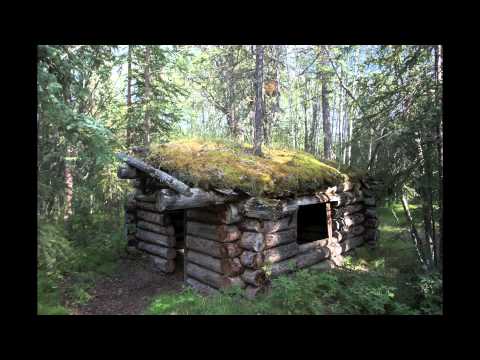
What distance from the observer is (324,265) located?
7.70m

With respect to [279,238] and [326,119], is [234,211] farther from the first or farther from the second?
[326,119]

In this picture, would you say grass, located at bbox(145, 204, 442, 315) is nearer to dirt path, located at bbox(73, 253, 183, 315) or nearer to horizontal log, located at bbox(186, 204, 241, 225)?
dirt path, located at bbox(73, 253, 183, 315)

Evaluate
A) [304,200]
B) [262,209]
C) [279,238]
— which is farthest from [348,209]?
[262,209]

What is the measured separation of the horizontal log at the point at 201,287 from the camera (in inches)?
259

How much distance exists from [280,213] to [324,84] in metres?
9.43

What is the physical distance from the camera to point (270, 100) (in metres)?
13.3

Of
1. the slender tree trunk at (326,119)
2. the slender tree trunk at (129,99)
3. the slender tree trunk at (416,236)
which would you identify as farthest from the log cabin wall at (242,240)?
the slender tree trunk at (326,119)

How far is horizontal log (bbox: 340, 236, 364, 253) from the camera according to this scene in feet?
28.6

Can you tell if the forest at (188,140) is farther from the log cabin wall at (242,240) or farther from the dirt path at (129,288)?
the log cabin wall at (242,240)

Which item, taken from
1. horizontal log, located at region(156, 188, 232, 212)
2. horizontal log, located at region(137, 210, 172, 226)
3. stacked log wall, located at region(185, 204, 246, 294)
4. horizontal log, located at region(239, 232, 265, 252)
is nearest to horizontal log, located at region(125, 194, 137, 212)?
horizontal log, located at region(137, 210, 172, 226)

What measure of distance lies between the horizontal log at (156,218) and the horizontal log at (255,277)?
312cm
